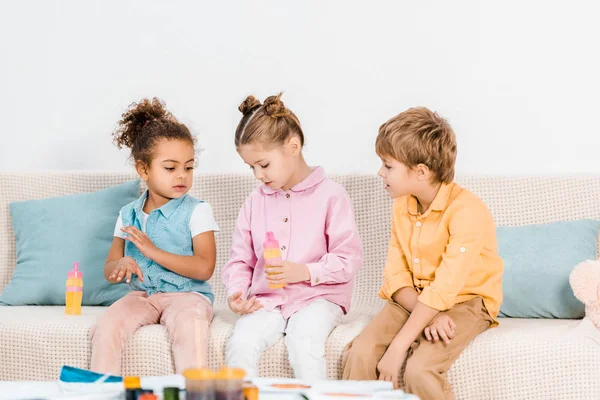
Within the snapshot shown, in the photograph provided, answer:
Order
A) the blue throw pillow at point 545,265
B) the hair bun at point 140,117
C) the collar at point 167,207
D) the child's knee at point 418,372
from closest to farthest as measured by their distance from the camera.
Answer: the child's knee at point 418,372, the blue throw pillow at point 545,265, the collar at point 167,207, the hair bun at point 140,117

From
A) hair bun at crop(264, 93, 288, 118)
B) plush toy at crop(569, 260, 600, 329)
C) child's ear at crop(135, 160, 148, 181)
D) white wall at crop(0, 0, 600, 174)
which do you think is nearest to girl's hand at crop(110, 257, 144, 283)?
child's ear at crop(135, 160, 148, 181)

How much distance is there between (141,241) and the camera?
247cm

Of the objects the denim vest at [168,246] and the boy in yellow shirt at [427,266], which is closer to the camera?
the boy in yellow shirt at [427,266]

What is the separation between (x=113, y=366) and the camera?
2.23 metres

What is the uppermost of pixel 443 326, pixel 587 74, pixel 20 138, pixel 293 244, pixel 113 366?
pixel 587 74

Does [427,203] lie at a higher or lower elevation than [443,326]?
higher

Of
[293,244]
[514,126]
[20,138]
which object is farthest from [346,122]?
[20,138]

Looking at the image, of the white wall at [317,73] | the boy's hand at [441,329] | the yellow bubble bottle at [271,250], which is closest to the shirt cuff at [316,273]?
the yellow bubble bottle at [271,250]

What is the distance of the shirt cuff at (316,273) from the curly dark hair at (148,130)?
58 cm

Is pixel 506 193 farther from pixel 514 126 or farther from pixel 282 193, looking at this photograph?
pixel 282 193

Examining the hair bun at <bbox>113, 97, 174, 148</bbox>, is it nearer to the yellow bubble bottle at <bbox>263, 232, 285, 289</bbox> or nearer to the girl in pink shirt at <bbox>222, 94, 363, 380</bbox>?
the girl in pink shirt at <bbox>222, 94, 363, 380</bbox>

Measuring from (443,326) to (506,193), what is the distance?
761 millimetres

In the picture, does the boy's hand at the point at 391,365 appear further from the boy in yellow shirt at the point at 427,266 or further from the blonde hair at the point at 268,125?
the blonde hair at the point at 268,125

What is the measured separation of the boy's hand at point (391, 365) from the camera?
2.07m
